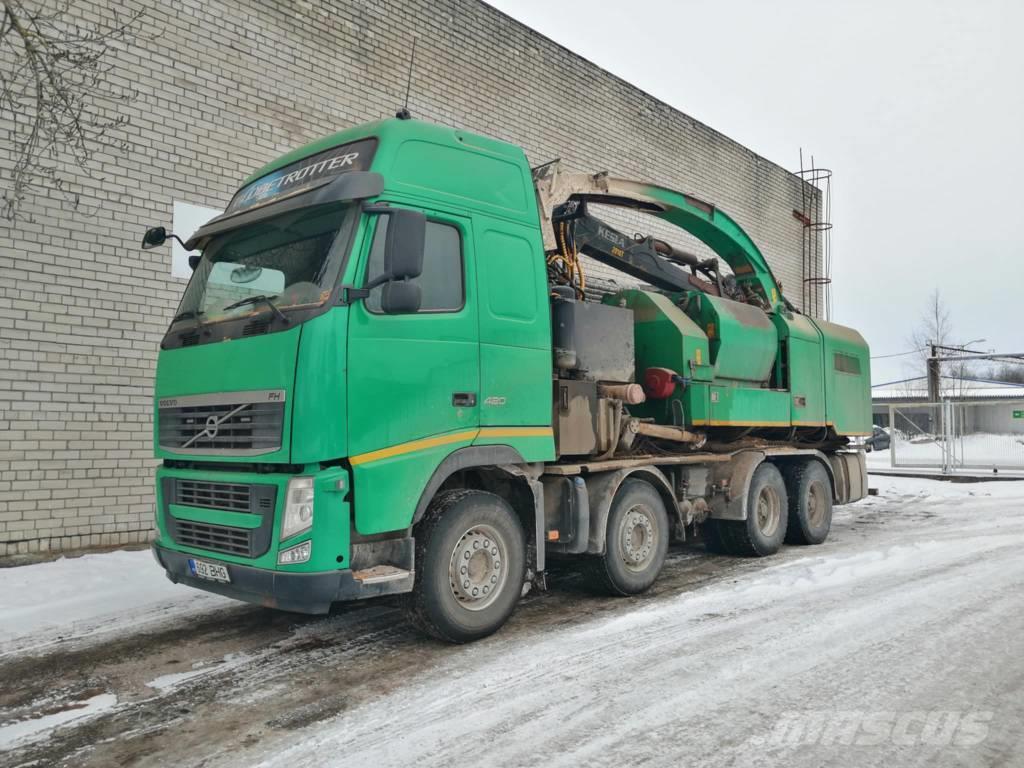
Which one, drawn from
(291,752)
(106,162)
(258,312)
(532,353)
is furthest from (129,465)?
(291,752)

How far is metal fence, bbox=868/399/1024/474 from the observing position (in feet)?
63.1

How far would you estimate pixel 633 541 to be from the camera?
6.54 metres

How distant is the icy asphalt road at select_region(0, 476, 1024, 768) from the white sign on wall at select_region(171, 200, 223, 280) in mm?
3480

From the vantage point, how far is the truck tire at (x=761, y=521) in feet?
27.1

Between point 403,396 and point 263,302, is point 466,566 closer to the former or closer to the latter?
point 403,396

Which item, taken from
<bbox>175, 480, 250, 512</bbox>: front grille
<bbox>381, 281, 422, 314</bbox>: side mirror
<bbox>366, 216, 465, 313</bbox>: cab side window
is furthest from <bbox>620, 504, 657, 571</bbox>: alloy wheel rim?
<bbox>175, 480, 250, 512</bbox>: front grille

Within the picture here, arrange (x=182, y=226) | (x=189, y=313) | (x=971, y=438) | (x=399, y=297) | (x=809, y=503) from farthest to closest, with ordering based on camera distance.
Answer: (x=971, y=438) → (x=809, y=503) → (x=182, y=226) → (x=189, y=313) → (x=399, y=297)

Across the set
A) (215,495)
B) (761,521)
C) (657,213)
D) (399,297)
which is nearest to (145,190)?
(215,495)

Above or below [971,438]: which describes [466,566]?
below

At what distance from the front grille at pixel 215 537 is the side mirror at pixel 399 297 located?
1.52m

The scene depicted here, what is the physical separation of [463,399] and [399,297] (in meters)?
0.88

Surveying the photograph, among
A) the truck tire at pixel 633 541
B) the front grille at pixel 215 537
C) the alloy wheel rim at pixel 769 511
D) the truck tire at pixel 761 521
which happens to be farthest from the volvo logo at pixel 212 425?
the alloy wheel rim at pixel 769 511

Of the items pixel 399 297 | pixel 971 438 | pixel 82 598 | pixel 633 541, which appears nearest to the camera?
pixel 399 297

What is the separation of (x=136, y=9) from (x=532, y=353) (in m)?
6.49
